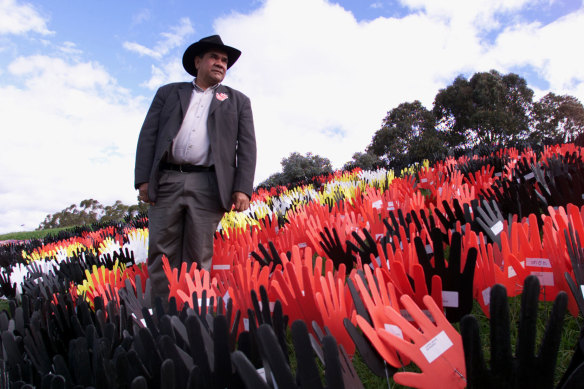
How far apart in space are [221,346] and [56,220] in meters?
21.1

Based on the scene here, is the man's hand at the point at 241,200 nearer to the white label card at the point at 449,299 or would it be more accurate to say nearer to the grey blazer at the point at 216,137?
the grey blazer at the point at 216,137

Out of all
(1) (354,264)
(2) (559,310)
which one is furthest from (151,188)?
(2) (559,310)

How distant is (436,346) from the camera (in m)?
0.75

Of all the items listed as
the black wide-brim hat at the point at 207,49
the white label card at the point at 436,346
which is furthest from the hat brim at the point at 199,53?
the white label card at the point at 436,346

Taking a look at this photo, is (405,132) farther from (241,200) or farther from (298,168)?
(241,200)

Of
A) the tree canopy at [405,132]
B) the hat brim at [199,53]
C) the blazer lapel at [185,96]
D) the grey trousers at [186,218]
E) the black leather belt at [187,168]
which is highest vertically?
the tree canopy at [405,132]

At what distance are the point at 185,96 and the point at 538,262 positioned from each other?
8.70ft

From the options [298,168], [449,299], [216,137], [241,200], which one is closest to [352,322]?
[449,299]

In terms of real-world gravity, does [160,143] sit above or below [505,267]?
above

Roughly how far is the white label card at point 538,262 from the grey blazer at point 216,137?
2085 millimetres

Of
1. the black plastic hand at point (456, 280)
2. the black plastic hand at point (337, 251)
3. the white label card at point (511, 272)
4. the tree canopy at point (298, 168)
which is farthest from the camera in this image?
the tree canopy at point (298, 168)

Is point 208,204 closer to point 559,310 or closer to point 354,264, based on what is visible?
point 354,264

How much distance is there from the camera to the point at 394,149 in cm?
2689

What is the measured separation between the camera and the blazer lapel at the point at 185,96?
9.65 ft
